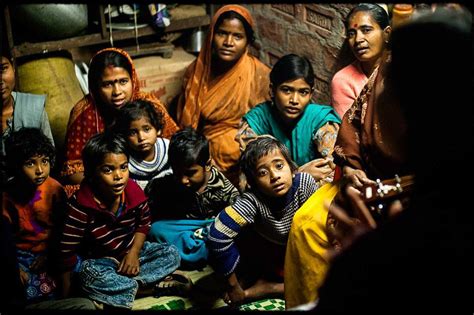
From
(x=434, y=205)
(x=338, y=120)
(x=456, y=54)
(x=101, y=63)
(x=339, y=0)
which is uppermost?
(x=339, y=0)

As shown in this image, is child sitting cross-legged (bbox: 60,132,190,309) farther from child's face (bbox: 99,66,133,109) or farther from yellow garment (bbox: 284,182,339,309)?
yellow garment (bbox: 284,182,339,309)

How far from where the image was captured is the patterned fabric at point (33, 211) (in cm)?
347

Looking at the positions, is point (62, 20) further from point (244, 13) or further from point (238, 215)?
point (238, 215)

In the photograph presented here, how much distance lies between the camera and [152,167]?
401 cm

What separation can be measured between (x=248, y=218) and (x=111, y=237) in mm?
680

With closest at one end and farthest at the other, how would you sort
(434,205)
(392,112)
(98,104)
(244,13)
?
(434,205) < (392,112) < (98,104) < (244,13)

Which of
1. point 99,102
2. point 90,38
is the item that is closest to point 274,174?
point 99,102

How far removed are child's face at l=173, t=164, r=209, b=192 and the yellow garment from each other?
3.28ft

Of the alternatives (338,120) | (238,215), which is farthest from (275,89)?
(238,215)

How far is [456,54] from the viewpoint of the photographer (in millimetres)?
2006

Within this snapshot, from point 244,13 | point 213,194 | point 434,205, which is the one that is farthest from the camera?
point 244,13

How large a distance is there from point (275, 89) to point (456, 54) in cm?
214

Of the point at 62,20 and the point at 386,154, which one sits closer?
the point at 386,154

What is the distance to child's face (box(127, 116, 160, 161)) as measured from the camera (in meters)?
3.87
